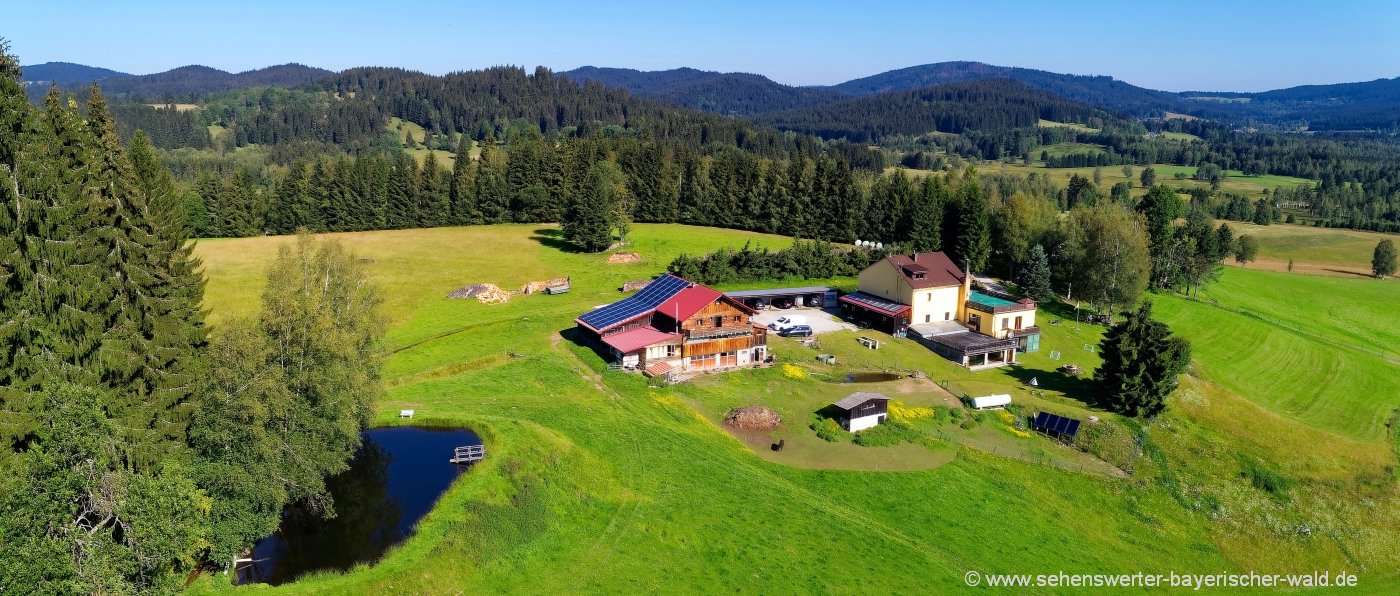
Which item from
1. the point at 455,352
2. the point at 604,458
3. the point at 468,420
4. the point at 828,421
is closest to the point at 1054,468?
the point at 828,421

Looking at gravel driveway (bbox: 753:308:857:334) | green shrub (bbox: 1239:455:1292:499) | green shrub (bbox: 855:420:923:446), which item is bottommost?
green shrub (bbox: 1239:455:1292:499)

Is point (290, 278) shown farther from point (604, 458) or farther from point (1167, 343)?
point (1167, 343)

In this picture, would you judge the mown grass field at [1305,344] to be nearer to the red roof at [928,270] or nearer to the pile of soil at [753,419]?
the red roof at [928,270]

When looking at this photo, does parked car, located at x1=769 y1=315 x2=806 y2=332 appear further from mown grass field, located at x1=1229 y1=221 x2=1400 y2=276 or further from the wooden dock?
mown grass field, located at x1=1229 y1=221 x2=1400 y2=276

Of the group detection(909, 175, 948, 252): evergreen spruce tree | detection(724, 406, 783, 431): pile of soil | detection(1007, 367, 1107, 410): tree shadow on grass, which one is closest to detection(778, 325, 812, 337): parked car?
detection(1007, 367, 1107, 410): tree shadow on grass

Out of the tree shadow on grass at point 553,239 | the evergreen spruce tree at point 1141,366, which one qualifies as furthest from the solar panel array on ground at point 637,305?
the tree shadow on grass at point 553,239
